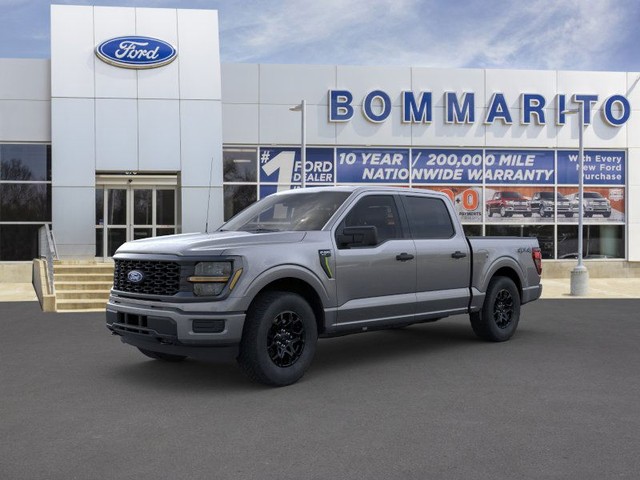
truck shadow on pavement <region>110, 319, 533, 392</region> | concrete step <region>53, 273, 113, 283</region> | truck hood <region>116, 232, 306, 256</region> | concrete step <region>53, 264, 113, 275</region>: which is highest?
truck hood <region>116, 232, 306, 256</region>

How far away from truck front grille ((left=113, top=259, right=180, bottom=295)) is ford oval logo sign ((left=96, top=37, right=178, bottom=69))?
14243mm

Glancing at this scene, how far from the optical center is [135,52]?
2019 centimetres

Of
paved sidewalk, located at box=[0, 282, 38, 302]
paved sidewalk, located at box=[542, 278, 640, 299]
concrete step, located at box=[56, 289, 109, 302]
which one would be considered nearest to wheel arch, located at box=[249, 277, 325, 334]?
concrete step, located at box=[56, 289, 109, 302]

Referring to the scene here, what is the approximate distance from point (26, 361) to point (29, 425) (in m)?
3.17

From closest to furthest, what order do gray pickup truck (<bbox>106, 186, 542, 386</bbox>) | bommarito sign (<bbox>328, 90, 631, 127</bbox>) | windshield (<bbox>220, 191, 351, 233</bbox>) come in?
gray pickup truck (<bbox>106, 186, 542, 386</bbox>), windshield (<bbox>220, 191, 351, 233</bbox>), bommarito sign (<bbox>328, 90, 631, 127</bbox>)

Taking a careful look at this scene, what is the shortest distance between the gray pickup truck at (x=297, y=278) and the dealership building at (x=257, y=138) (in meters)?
10.8

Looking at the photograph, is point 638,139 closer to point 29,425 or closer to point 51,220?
point 51,220

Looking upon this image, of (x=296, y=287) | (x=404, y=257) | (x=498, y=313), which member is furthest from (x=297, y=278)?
(x=498, y=313)

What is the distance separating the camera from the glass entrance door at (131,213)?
21.5 meters

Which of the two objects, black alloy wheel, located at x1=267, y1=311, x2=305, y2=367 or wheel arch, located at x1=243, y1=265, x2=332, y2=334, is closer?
wheel arch, located at x1=243, y1=265, x2=332, y2=334

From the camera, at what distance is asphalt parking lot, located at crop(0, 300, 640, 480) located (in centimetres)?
448

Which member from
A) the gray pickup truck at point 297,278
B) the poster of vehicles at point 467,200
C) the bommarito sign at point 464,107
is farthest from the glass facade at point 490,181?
the gray pickup truck at point 297,278

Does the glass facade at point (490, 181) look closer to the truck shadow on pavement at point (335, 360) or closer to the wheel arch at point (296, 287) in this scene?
the truck shadow on pavement at point (335, 360)

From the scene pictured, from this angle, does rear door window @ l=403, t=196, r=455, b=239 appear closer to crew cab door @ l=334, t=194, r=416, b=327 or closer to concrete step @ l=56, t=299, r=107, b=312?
crew cab door @ l=334, t=194, r=416, b=327
